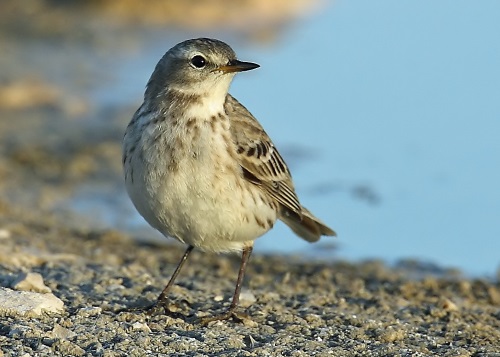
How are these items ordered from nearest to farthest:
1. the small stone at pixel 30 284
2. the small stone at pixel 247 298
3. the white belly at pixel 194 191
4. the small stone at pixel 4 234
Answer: the white belly at pixel 194 191 < the small stone at pixel 30 284 < the small stone at pixel 247 298 < the small stone at pixel 4 234

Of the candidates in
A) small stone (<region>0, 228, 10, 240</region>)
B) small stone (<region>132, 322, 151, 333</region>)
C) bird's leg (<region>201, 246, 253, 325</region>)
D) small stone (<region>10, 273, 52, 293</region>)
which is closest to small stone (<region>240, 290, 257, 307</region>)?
bird's leg (<region>201, 246, 253, 325</region>)

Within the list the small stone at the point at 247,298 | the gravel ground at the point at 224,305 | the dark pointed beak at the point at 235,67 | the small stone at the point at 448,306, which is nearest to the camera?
the gravel ground at the point at 224,305

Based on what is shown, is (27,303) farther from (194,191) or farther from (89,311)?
(194,191)

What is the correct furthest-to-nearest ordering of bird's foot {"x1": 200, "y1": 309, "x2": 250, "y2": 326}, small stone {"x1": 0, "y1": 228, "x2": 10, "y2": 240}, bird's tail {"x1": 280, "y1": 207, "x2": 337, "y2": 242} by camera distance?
small stone {"x1": 0, "y1": 228, "x2": 10, "y2": 240} < bird's tail {"x1": 280, "y1": 207, "x2": 337, "y2": 242} < bird's foot {"x1": 200, "y1": 309, "x2": 250, "y2": 326}

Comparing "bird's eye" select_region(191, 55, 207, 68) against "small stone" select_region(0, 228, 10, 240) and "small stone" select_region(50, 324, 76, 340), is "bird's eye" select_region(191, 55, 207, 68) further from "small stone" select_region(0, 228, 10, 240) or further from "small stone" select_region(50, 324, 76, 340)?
"small stone" select_region(0, 228, 10, 240)

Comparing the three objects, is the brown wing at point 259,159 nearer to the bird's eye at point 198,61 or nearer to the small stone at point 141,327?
the bird's eye at point 198,61

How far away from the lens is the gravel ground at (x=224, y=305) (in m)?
7.20

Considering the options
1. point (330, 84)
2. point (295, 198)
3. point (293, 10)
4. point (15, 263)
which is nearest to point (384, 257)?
point (295, 198)

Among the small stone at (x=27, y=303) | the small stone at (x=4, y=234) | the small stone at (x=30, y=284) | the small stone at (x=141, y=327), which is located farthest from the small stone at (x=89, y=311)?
the small stone at (x=4, y=234)

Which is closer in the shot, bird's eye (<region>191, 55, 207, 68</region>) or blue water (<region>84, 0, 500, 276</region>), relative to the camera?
bird's eye (<region>191, 55, 207, 68</region>)

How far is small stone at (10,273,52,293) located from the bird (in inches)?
32.0

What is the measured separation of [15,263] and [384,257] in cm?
383

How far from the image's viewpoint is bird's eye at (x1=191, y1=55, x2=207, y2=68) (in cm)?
828

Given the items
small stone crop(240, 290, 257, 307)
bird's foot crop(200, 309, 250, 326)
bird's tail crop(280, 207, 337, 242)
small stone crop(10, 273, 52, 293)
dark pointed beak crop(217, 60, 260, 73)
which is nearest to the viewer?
bird's foot crop(200, 309, 250, 326)
